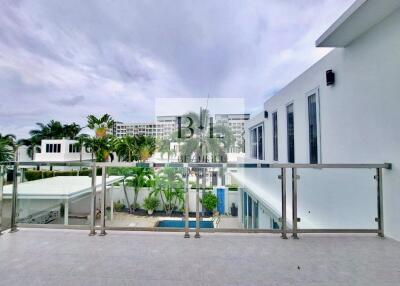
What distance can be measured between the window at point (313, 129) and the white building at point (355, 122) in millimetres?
44

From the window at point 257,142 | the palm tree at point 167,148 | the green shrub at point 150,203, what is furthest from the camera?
the palm tree at point 167,148

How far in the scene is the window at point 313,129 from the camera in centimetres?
491

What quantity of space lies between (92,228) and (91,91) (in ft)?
75.7

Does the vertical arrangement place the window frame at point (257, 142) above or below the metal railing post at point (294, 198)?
above

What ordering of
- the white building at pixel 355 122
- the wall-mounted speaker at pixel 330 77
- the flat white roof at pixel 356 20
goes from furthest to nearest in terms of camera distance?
the wall-mounted speaker at pixel 330 77 < the white building at pixel 355 122 < the flat white roof at pixel 356 20

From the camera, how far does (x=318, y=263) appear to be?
7.34ft

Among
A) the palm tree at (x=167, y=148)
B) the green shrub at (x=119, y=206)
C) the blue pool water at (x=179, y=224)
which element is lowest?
the blue pool water at (x=179, y=224)

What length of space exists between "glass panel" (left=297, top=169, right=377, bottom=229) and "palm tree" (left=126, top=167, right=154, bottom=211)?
209 cm

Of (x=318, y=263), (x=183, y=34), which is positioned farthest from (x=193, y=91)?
(x=318, y=263)

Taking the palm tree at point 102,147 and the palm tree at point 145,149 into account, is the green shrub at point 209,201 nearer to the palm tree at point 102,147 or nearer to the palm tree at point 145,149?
the palm tree at point 145,149

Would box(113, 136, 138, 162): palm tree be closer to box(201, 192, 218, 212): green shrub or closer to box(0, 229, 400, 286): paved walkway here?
box(201, 192, 218, 212): green shrub

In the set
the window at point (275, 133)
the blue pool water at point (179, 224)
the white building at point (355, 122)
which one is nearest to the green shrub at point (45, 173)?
the blue pool water at point (179, 224)

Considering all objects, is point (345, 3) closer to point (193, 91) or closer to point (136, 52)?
point (136, 52)

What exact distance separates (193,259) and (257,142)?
27.1ft
